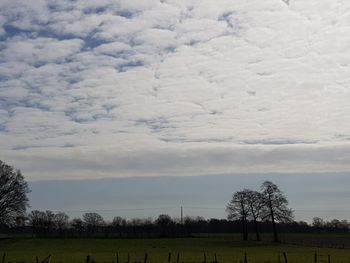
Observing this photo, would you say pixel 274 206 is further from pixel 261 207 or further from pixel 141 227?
pixel 141 227

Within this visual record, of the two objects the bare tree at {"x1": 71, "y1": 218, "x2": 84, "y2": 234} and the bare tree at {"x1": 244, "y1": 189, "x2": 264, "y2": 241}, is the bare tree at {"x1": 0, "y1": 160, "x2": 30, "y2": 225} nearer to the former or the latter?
the bare tree at {"x1": 244, "y1": 189, "x2": 264, "y2": 241}

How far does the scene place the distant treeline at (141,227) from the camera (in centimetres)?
13950

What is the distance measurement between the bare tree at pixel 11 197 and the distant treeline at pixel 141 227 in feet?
163

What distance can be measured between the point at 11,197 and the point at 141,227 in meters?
72.3

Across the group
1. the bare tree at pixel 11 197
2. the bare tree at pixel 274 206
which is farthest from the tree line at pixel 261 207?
the bare tree at pixel 11 197

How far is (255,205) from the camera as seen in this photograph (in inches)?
4247

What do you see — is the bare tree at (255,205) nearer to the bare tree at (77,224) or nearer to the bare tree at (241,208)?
the bare tree at (241,208)

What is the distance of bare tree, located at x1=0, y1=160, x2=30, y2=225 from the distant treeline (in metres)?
49.6

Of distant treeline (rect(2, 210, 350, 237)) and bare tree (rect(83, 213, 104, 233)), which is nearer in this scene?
distant treeline (rect(2, 210, 350, 237))

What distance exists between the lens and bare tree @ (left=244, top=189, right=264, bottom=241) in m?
105

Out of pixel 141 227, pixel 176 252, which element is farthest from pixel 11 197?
pixel 141 227

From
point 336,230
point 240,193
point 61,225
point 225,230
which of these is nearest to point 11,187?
point 240,193

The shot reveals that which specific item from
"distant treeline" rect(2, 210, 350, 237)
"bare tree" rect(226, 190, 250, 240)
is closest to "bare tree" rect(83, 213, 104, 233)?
"distant treeline" rect(2, 210, 350, 237)

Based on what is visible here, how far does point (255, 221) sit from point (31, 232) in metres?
70.1
